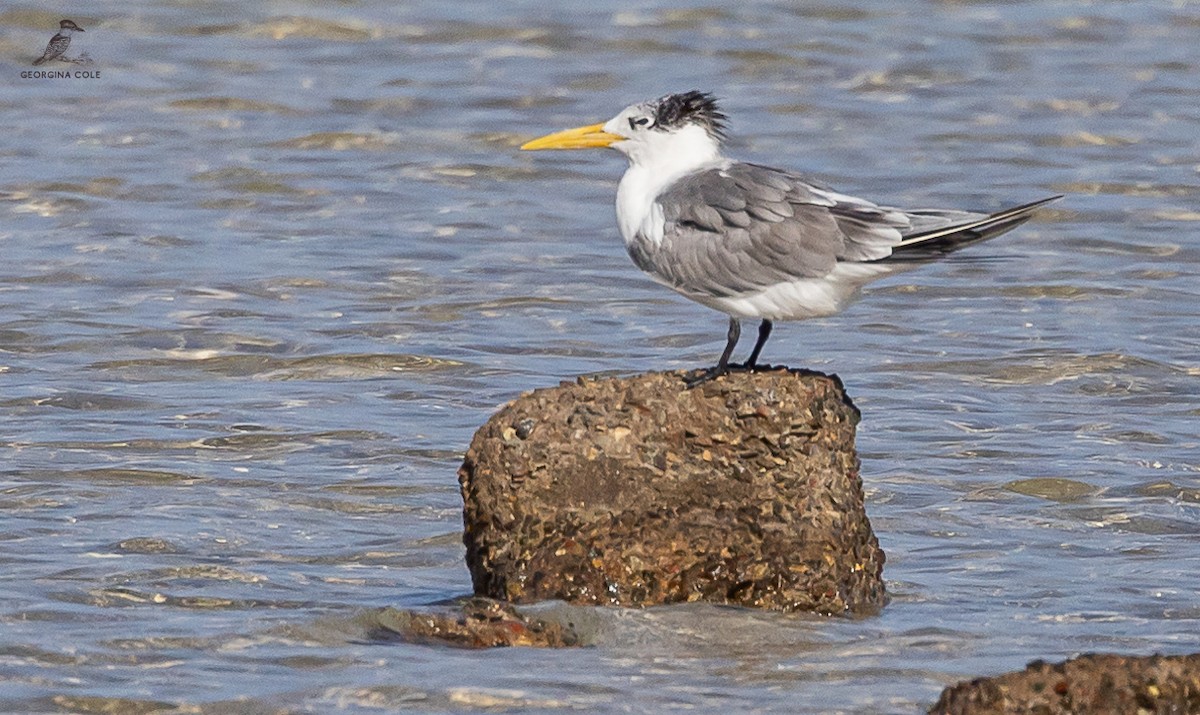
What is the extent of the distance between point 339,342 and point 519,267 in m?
1.69

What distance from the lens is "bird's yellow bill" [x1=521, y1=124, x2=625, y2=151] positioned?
Answer: 23.0 ft

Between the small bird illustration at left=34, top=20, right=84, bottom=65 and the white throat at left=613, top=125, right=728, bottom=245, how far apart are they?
9.78 m

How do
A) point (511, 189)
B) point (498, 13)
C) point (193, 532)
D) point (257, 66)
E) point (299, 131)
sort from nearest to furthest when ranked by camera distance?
1. point (193, 532)
2. point (511, 189)
3. point (299, 131)
4. point (257, 66)
5. point (498, 13)

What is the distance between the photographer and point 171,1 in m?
17.2

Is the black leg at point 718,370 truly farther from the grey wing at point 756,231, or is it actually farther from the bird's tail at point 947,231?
the bird's tail at point 947,231

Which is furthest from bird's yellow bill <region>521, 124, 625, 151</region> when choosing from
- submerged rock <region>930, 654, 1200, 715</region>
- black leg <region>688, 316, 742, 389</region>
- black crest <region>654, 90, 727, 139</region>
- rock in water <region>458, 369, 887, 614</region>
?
submerged rock <region>930, 654, 1200, 715</region>

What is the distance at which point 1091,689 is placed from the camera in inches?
182

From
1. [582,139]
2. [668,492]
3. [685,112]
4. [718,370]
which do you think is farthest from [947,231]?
[582,139]

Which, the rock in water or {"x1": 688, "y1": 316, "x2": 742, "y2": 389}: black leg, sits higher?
{"x1": 688, "y1": 316, "x2": 742, "y2": 389}: black leg

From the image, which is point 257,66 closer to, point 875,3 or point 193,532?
point 875,3

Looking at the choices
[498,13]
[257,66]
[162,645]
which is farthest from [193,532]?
[498,13]

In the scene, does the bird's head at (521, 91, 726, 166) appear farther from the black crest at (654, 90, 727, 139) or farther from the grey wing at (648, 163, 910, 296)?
the grey wing at (648, 163, 910, 296)

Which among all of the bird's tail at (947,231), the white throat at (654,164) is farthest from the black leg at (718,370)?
the bird's tail at (947,231)

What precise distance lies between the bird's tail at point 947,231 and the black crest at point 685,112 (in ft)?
3.42
